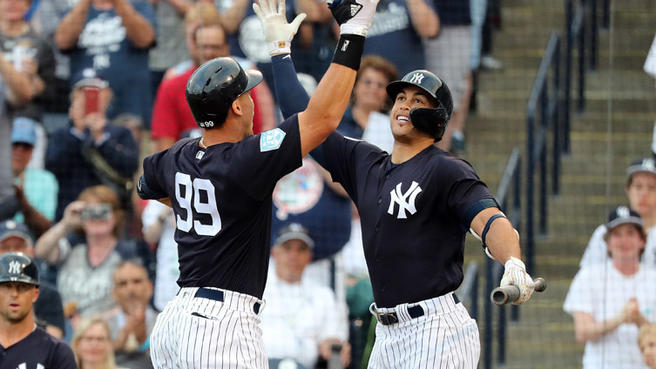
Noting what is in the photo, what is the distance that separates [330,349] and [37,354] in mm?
2089

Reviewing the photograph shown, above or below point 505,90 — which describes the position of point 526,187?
below

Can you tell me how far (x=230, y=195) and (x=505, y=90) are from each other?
5.39m

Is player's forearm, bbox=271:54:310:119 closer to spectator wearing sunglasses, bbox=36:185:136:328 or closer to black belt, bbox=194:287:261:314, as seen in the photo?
black belt, bbox=194:287:261:314

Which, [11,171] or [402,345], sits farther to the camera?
→ [11,171]

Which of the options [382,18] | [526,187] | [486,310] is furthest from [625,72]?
[486,310]

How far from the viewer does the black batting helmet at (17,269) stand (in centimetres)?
608

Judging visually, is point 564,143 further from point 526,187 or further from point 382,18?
point 382,18

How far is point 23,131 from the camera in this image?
8383 mm

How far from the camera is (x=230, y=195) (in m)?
4.47

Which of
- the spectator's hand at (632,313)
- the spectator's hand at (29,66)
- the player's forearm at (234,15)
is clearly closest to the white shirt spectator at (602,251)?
the spectator's hand at (632,313)

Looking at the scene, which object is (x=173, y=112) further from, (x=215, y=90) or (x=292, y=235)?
(x=215, y=90)

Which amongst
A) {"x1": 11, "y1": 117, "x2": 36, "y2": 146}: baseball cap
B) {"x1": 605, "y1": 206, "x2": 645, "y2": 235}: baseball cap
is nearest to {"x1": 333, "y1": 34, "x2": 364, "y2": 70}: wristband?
{"x1": 605, "y1": 206, "x2": 645, "y2": 235}: baseball cap

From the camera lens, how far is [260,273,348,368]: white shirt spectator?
735 centimetres

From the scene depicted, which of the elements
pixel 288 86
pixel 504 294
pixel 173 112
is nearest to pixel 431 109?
pixel 288 86
